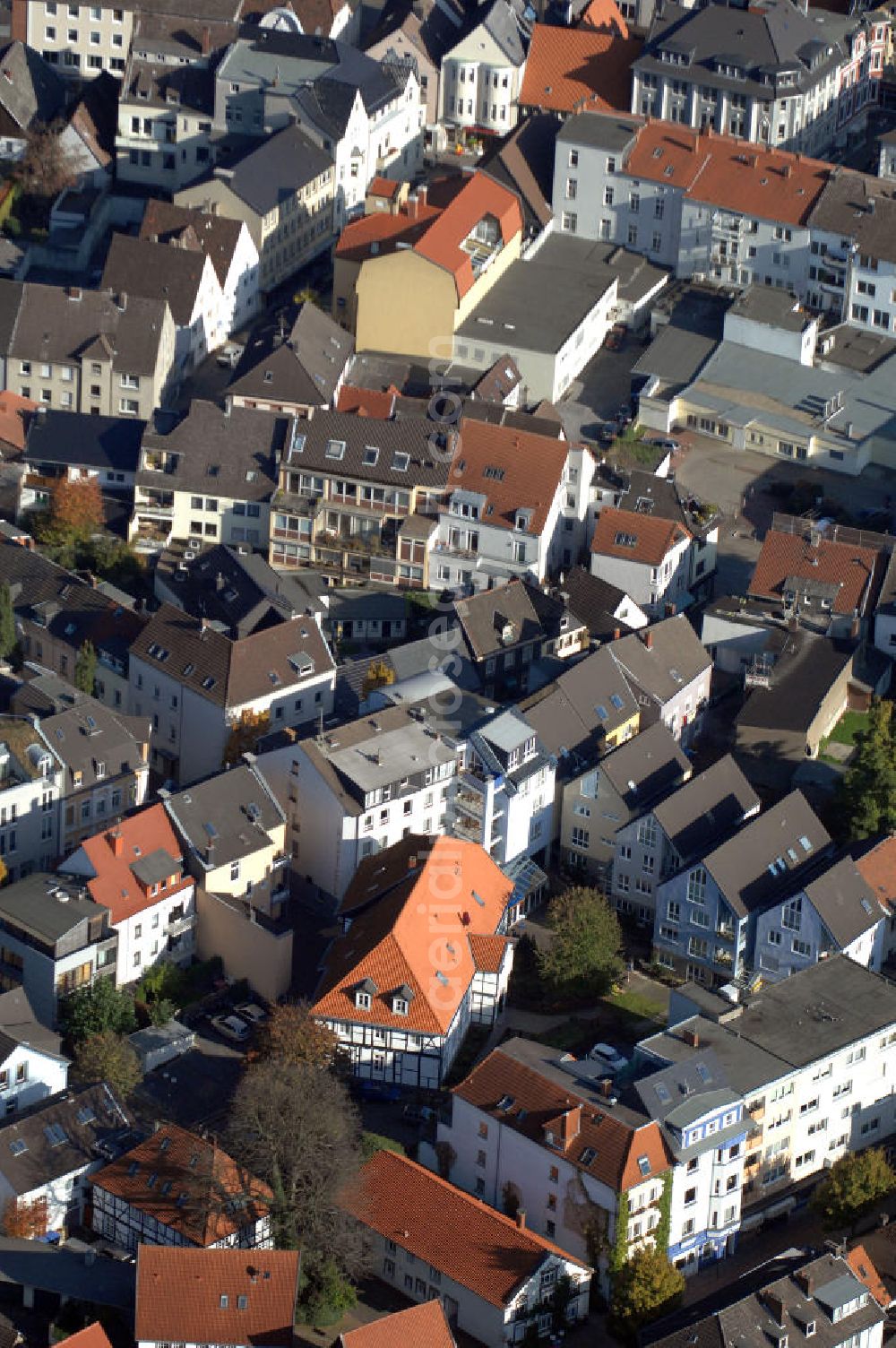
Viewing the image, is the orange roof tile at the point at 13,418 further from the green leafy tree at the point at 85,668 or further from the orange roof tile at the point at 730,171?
the orange roof tile at the point at 730,171

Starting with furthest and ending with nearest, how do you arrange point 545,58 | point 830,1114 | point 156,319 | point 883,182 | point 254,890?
1. point 545,58
2. point 883,182
3. point 156,319
4. point 254,890
5. point 830,1114

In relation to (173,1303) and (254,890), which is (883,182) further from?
(173,1303)

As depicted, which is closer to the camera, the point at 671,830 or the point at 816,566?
the point at 671,830

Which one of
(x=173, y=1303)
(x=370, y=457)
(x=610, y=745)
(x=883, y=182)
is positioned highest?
(x=883, y=182)

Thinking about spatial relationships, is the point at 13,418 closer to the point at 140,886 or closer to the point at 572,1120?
the point at 140,886

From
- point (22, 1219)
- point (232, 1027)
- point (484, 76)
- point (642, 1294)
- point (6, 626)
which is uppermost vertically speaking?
point (484, 76)

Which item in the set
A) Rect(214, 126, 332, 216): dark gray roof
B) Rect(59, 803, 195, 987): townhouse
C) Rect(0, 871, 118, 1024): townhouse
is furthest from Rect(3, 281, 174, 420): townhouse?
Rect(0, 871, 118, 1024): townhouse

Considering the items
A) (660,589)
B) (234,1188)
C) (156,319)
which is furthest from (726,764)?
(156,319)

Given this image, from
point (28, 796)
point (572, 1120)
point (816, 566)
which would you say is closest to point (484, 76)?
point (816, 566)
